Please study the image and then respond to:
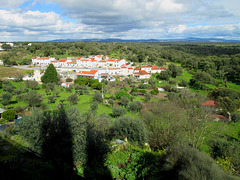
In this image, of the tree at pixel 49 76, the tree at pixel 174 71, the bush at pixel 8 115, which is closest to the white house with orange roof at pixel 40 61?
the tree at pixel 49 76

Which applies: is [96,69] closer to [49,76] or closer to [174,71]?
[49,76]

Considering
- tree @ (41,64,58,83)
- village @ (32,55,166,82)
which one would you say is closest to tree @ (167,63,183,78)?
village @ (32,55,166,82)

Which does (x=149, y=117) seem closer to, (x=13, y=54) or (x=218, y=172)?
(x=218, y=172)

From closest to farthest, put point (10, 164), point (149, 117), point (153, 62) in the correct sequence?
point (10, 164), point (149, 117), point (153, 62)

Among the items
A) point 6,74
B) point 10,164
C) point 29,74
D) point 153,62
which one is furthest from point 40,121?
point 153,62

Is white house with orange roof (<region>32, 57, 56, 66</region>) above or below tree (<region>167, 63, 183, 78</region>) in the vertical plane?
above

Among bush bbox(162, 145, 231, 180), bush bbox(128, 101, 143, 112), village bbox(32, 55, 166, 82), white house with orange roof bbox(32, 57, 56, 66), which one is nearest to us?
bush bbox(162, 145, 231, 180)

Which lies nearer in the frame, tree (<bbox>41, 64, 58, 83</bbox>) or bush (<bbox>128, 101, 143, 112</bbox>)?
bush (<bbox>128, 101, 143, 112</bbox>)

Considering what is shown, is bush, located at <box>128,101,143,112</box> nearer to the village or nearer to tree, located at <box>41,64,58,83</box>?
the village
